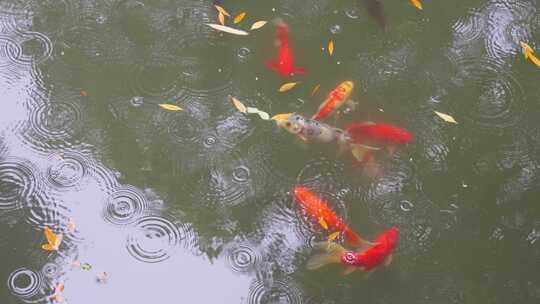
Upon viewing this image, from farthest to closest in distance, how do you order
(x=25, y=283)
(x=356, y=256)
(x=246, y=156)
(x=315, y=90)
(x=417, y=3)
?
(x=417, y=3)
(x=315, y=90)
(x=246, y=156)
(x=356, y=256)
(x=25, y=283)

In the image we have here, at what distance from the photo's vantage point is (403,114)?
11.9ft

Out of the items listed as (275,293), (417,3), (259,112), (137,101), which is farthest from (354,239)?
(417,3)

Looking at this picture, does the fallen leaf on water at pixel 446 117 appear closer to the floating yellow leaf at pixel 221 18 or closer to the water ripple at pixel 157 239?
the floating yellow leaf at pixel 221 18

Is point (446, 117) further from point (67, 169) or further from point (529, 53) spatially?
point (67, 169)

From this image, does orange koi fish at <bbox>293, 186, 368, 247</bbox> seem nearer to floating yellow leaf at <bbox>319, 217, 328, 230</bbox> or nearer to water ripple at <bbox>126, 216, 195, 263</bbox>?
floating yellow leaf at <bbox>319, 217, 328, 230</bbox>

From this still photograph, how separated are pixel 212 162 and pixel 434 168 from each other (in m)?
1.20

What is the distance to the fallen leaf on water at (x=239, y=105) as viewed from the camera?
11.7 ft

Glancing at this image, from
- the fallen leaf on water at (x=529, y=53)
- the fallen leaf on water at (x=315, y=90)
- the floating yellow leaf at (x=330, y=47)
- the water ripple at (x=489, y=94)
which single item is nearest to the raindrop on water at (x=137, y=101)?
the fallen leaf on water at (x=315, y=90)

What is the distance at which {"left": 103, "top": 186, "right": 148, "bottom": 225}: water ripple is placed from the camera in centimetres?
320

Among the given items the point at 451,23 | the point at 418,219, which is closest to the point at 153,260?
the point at 418,219

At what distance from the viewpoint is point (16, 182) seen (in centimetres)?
326

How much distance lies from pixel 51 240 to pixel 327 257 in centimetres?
134

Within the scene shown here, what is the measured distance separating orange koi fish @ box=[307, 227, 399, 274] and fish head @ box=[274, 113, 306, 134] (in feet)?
2.15

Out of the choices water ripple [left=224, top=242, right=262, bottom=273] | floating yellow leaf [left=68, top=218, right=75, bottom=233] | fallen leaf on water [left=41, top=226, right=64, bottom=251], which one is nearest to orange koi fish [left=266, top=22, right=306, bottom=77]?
water ripple [left=224, top=242, right=262, bottom=273]
